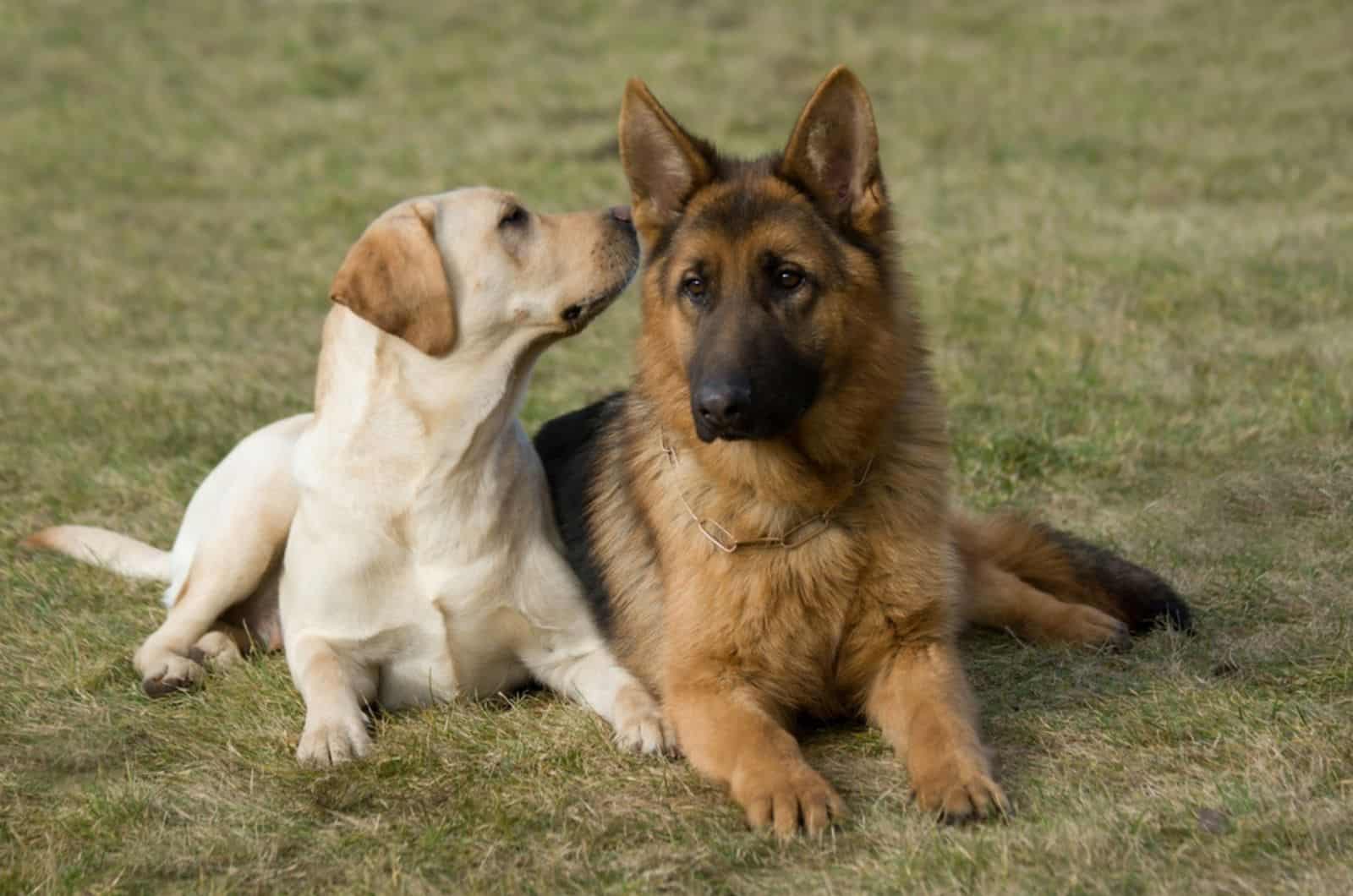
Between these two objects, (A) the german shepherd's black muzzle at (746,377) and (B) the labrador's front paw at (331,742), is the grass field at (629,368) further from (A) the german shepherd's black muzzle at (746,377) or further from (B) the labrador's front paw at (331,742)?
(A) the german shepherd's black muzzle at (746,377)

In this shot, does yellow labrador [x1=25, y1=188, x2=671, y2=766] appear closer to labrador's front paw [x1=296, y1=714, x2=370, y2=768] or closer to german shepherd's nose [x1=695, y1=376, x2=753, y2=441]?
labrador's front paw [x1=296, y1=714, x2=370, y2=768]

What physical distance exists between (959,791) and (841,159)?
1.82 meters

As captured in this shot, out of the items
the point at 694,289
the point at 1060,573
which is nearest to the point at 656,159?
the point at 694,289

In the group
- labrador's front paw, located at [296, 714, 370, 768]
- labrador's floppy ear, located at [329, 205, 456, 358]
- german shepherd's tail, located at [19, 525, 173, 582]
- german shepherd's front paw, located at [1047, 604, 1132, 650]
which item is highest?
labrador's floppy ear, located at [329, 205, 456, 358]

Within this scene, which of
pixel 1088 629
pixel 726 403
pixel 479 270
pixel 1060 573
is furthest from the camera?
pixel 1060 573

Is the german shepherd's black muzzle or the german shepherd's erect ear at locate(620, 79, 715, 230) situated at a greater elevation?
the german shepherd's erect ear at locate(620, 79, 715, 230)

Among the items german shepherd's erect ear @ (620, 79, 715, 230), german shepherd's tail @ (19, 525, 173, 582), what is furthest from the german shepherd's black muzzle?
german shepherd's tail @ (19, 525, 173, 582)

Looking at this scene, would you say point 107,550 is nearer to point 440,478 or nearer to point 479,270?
point 440,478

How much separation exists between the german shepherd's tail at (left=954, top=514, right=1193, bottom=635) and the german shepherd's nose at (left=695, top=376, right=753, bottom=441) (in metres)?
1.48

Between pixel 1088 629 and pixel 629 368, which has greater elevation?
pixel 1088 629

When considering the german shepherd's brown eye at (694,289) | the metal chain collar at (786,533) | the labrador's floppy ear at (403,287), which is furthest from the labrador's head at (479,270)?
the metal chain collar at (786,533)

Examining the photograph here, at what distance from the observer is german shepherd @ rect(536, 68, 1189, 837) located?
430 centimetres

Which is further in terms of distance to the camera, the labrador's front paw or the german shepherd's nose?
the labrador's front paw

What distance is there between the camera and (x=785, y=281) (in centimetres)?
443
